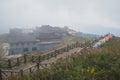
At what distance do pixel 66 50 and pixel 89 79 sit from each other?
2202 cm

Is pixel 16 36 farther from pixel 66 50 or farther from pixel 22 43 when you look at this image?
pixel 66 50

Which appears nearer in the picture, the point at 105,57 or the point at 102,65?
the point at 102,65

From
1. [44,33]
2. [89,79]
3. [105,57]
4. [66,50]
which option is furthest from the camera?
[44,33]

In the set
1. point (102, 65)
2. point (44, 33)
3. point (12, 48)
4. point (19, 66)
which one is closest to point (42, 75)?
point (102, 65)

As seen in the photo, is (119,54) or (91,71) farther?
(119,54)

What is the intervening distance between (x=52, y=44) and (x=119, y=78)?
4423 cm

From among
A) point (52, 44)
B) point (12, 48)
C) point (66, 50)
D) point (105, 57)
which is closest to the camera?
point (105, 57)

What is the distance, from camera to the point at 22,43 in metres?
48.8

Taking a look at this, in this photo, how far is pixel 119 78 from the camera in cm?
775

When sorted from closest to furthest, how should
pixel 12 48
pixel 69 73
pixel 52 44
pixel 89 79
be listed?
1. pixel 89 79
2. pixel 69 73
3. pixel 12 48
4. pixel 52 44

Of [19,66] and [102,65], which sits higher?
[102,65]

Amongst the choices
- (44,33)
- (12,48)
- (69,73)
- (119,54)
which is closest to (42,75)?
(69,73)

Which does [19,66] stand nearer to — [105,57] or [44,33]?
[105,57]

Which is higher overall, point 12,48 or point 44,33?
point 44,33
